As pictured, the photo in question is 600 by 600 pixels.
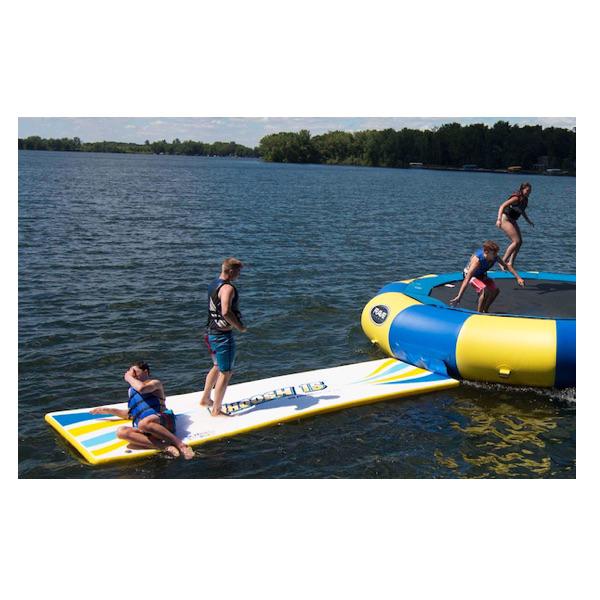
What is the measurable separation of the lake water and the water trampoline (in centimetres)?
38

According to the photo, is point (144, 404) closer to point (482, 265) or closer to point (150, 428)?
point (150, 428)

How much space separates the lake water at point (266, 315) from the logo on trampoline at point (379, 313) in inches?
25.0

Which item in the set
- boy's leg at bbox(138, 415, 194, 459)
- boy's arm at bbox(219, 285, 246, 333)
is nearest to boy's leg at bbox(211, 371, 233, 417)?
boy's arm at bbox(219, 285, 246, 333)

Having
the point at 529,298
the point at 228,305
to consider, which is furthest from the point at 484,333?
the point at 228,305

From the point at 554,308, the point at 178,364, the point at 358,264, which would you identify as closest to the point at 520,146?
the point at 358,264

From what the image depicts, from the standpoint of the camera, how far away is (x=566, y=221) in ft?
92.0

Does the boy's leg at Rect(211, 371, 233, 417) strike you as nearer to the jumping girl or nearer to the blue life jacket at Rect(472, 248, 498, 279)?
the blue life jacket at Rect(472, 248, 498, 279)

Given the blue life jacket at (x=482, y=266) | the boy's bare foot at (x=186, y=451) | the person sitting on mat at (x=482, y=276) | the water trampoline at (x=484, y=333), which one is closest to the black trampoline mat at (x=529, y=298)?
the water trampoline at (x=484, y=333)

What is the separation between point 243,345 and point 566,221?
20827mm

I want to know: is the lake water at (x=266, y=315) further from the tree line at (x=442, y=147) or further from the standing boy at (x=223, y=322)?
the tree line at (x=442, y=147)

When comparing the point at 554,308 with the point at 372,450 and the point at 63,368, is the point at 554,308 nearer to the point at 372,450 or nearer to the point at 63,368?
the point at 372,450

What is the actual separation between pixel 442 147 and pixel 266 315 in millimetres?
29980

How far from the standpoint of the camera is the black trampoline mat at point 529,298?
10.2 metres

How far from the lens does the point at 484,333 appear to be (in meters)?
9.41
